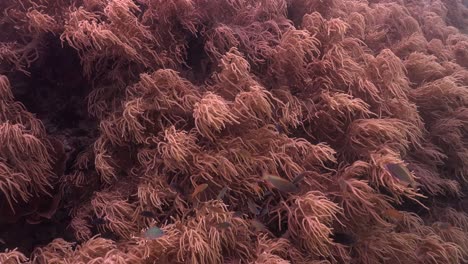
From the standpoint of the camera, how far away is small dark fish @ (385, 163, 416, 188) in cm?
299

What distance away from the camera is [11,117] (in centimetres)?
345

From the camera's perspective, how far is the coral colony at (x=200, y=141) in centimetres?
316

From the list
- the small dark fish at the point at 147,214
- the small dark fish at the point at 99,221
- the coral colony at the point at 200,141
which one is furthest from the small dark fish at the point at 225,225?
the small dark fish at the point at 99,221

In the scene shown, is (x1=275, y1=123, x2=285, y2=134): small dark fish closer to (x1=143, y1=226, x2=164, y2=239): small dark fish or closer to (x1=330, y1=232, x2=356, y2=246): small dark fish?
(x1=330, y1=232, x2=356, y2=246): small dark fish

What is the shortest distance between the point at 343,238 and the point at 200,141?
5.21ft

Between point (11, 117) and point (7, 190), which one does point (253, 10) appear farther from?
point (7, 190)

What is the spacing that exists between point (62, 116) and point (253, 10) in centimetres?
252

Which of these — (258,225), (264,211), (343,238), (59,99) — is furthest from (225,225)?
(59,99)

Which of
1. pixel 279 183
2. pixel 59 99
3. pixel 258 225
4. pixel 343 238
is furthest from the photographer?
pixel 59 99

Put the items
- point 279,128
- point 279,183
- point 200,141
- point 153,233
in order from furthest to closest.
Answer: point 279,128, point 200,141, point 279,183, point 153,233

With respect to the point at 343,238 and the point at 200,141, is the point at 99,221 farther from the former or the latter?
the point at 343,238

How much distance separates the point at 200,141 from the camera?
11.5 feet

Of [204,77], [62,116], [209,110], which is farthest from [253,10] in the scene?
[62,116]

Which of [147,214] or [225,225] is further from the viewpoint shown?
[147,214]
